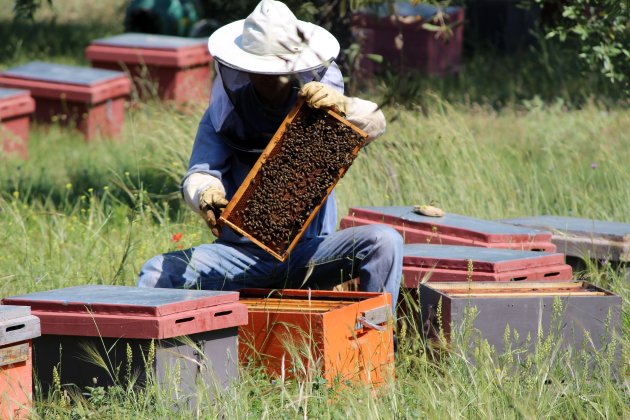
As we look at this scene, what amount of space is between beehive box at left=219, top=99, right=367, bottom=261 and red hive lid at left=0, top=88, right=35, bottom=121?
4.59 m

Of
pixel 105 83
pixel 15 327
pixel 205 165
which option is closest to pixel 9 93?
pixel 105 83

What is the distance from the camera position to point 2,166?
740 centimetres

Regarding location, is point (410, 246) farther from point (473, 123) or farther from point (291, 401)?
point (473, 123)

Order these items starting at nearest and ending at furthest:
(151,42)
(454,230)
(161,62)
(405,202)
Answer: (454,230)
(405,202)
(161,62)
(151,42)

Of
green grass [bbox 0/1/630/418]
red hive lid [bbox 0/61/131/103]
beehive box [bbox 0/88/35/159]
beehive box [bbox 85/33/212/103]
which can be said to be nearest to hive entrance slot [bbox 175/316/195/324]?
green grass [bbox 0/1/630/418]

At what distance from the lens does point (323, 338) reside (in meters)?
3.31

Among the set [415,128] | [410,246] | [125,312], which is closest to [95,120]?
[415,128]

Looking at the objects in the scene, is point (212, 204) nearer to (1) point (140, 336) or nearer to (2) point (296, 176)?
(2) point (296, 176)

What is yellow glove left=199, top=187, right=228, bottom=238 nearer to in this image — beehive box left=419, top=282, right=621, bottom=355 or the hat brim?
the hat brim

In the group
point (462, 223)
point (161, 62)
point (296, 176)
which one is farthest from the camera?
point (161, 62)

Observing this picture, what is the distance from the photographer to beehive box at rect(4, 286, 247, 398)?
10.1ft

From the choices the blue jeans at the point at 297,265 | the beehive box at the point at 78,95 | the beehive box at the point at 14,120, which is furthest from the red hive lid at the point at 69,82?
the blue jeans at the point at 297,265

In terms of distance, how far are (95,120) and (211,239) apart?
371cm

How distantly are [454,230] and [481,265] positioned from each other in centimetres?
55
